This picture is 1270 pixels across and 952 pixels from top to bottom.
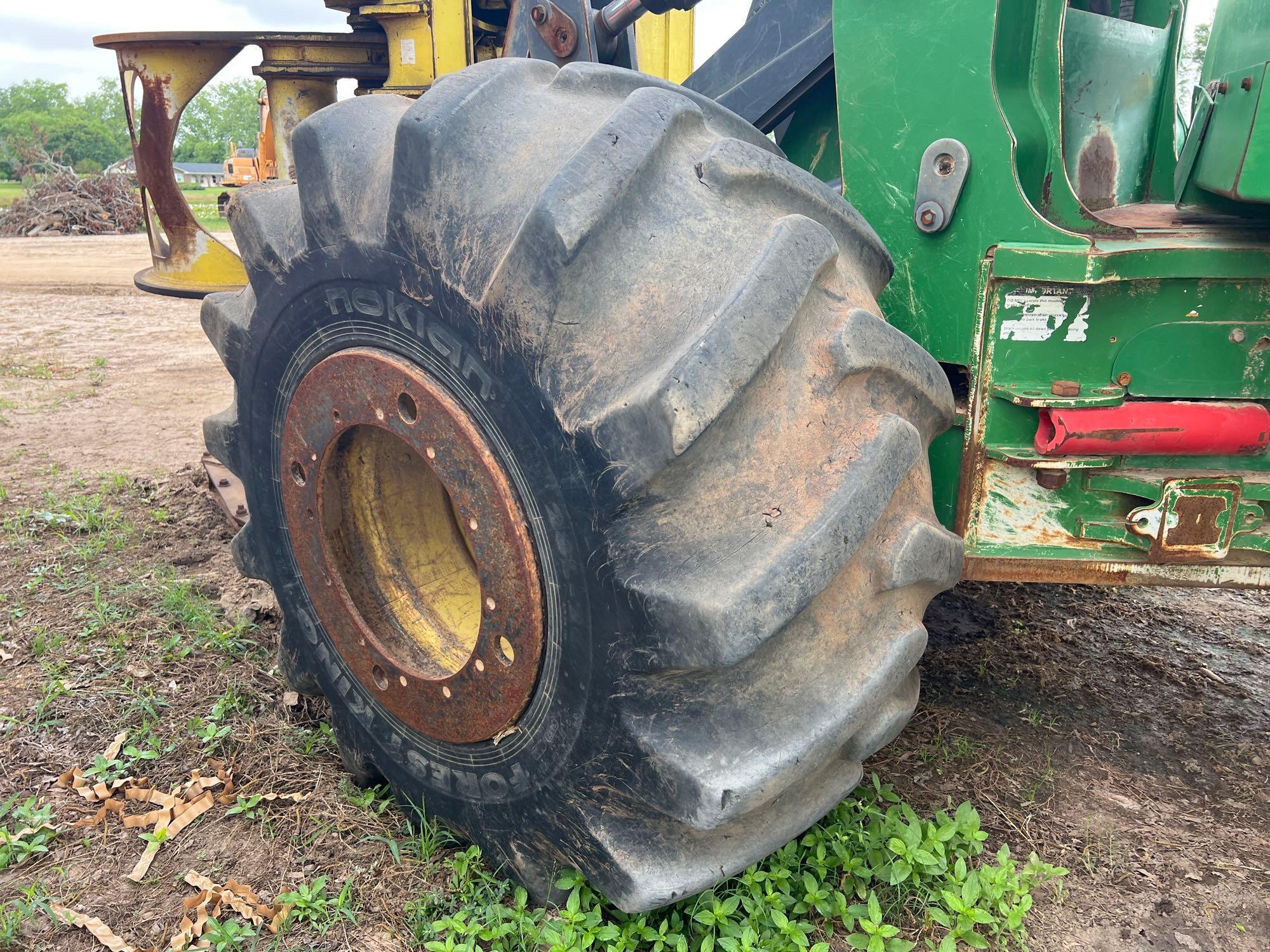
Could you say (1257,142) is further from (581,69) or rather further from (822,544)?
(581,69)

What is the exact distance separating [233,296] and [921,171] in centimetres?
134

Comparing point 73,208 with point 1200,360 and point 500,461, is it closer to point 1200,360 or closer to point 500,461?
point 500,461

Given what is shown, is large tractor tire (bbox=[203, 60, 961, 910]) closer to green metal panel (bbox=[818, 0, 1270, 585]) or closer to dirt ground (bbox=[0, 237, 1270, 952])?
green metal panel (bbox=[818, 0, 1270, 585])

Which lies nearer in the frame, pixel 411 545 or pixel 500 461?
pixel 500 461

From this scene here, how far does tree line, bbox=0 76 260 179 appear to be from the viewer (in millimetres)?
56750

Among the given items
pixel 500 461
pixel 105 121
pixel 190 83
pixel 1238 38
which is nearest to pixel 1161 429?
pixel 1238 38

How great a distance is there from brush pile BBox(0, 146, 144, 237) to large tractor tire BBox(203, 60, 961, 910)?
1921 centimetres

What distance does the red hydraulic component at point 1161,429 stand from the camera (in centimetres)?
155

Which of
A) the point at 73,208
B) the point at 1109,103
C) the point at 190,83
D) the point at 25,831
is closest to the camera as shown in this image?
the point at 25,831

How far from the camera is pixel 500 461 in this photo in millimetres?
1431

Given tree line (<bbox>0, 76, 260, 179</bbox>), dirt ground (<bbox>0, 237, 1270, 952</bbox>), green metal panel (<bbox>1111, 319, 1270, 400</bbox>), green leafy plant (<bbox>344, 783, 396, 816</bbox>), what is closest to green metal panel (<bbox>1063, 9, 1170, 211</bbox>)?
green metal panel (<bbox>1111, 319, 1270, 400</bbox>)

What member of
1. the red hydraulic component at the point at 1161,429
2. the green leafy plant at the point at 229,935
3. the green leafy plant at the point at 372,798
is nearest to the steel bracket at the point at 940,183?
the red hydraulic component at the point at 1161,429

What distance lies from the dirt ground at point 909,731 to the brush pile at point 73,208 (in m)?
17.0

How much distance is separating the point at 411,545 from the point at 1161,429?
52.9 inches
